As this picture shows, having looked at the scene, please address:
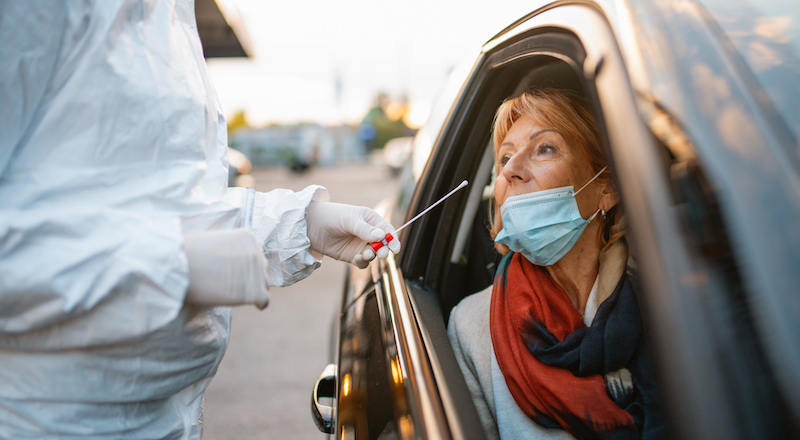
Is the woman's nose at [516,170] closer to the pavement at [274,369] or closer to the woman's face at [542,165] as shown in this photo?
the woman's face at [542,165]

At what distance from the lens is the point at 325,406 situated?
150 centimetres

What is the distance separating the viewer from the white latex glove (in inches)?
40.3

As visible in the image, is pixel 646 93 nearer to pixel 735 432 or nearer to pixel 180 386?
pixel 735 432

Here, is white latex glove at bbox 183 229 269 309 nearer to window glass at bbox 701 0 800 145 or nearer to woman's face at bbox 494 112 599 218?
woman's face at bbox 494 112 599 218

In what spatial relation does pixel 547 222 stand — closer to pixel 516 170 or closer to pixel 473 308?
pixel 516 170

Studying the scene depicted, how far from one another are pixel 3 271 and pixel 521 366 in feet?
3.80

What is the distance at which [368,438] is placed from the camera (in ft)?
3.60

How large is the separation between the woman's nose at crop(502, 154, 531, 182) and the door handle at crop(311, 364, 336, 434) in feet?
2.78

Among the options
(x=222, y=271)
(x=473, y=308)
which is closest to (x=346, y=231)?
(x=473, y=308)

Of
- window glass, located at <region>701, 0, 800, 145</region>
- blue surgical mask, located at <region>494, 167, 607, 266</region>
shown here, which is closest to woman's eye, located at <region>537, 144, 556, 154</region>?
blue surgical mask, located at <region>494, 167, 607, 266</region>

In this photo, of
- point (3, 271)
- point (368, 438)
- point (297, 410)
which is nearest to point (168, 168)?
point (3, 271)

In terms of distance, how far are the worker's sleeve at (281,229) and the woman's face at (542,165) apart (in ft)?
2.07

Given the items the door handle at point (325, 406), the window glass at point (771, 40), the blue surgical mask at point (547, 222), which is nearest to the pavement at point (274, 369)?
the door handle at point (325, 406)

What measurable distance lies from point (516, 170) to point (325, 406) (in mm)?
917
